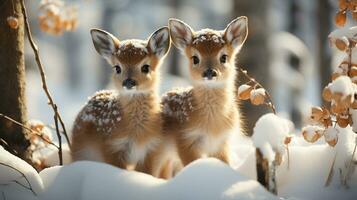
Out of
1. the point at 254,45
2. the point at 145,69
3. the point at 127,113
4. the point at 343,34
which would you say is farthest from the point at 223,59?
the point at 254,45

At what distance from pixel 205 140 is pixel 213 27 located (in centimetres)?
2695

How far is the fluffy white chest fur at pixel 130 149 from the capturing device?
4234 millimetres

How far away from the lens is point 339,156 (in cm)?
398

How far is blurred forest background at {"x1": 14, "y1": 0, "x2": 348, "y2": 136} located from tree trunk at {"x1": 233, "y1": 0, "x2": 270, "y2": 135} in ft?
0.05

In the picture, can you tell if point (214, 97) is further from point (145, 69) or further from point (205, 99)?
point (145, 69)

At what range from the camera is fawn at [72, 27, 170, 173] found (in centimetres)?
425

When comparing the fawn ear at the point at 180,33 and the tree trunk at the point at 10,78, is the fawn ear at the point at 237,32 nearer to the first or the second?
the fawn ear at the point at 180,33

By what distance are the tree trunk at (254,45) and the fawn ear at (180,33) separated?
401 centimetres

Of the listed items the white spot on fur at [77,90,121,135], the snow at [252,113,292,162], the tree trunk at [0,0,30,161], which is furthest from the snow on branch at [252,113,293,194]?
the tree trunk at [0,0,30,161]

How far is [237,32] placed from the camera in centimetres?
452

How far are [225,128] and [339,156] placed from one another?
91 centimetres

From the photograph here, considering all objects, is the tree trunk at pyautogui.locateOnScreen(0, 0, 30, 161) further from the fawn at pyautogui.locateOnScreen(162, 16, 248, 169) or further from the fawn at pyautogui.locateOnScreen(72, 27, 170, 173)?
the fawn at pyautogui.locateOnScreen(162, 16, 248, 169)

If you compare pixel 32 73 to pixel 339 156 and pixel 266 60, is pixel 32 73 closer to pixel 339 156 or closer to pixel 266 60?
pixel 266 60

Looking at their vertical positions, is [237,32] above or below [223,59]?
above
